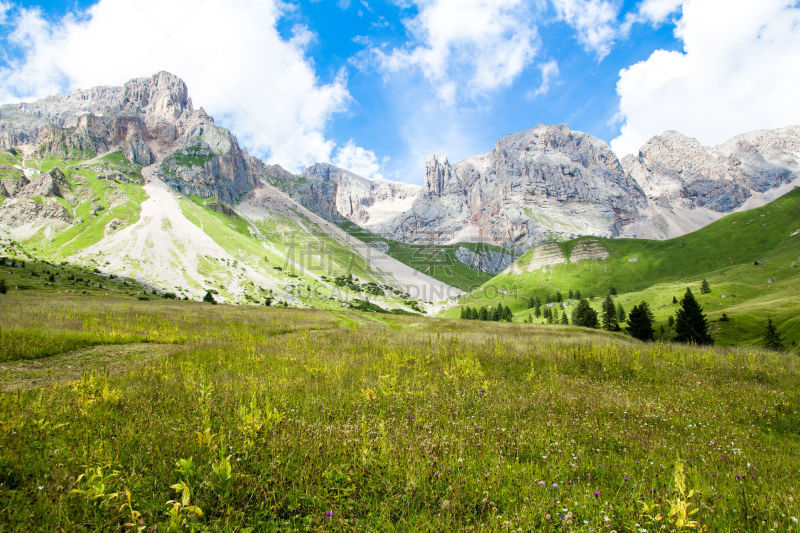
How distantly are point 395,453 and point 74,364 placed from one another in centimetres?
1125

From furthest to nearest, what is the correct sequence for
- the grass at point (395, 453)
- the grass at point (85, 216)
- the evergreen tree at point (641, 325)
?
the grass at point (85, 216)
the evergreen tree at point (641, 325)
the grass at point (395, 453)

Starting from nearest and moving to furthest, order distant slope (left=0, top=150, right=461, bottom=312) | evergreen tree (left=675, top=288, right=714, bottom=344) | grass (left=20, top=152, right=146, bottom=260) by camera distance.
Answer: evergreen tree (left=675, top=288, right=714, bottom=344) → distant slope (left=0, top=150, right=461, bottom=312) → grass (left=20, top=152, right=146, bottom=260)

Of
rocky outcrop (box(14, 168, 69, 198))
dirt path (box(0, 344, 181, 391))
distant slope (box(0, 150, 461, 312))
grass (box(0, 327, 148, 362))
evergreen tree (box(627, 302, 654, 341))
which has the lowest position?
evergreen tree (box(627, 302, 654, 341))

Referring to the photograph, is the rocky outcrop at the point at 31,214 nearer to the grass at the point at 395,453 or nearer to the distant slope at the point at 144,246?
the distant slope at the point at 144,246

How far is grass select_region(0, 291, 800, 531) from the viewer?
3492 millimetres

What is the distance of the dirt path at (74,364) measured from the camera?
7.96m

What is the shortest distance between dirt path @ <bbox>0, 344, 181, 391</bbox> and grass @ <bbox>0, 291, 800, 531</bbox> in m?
0.62

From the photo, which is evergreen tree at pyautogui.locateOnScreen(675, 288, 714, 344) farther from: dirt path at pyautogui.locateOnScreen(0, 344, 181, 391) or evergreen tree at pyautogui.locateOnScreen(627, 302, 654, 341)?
dirt path at pyautogui.locateOnScreen(0, 344, 181, 391)

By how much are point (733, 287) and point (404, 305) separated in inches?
5631

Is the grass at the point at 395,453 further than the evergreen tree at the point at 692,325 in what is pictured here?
No

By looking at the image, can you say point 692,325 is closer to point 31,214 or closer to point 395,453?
point 395,453

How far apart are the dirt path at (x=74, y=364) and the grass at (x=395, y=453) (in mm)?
622

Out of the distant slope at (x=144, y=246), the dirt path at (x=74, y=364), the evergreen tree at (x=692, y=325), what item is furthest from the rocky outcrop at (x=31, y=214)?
the evergreen tree at (x=692, y=325)

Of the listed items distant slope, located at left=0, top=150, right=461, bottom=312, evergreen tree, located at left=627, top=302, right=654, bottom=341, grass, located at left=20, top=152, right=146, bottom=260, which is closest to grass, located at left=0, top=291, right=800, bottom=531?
evergreen tree, located at left=627, top=302, right=654, bottom=341
